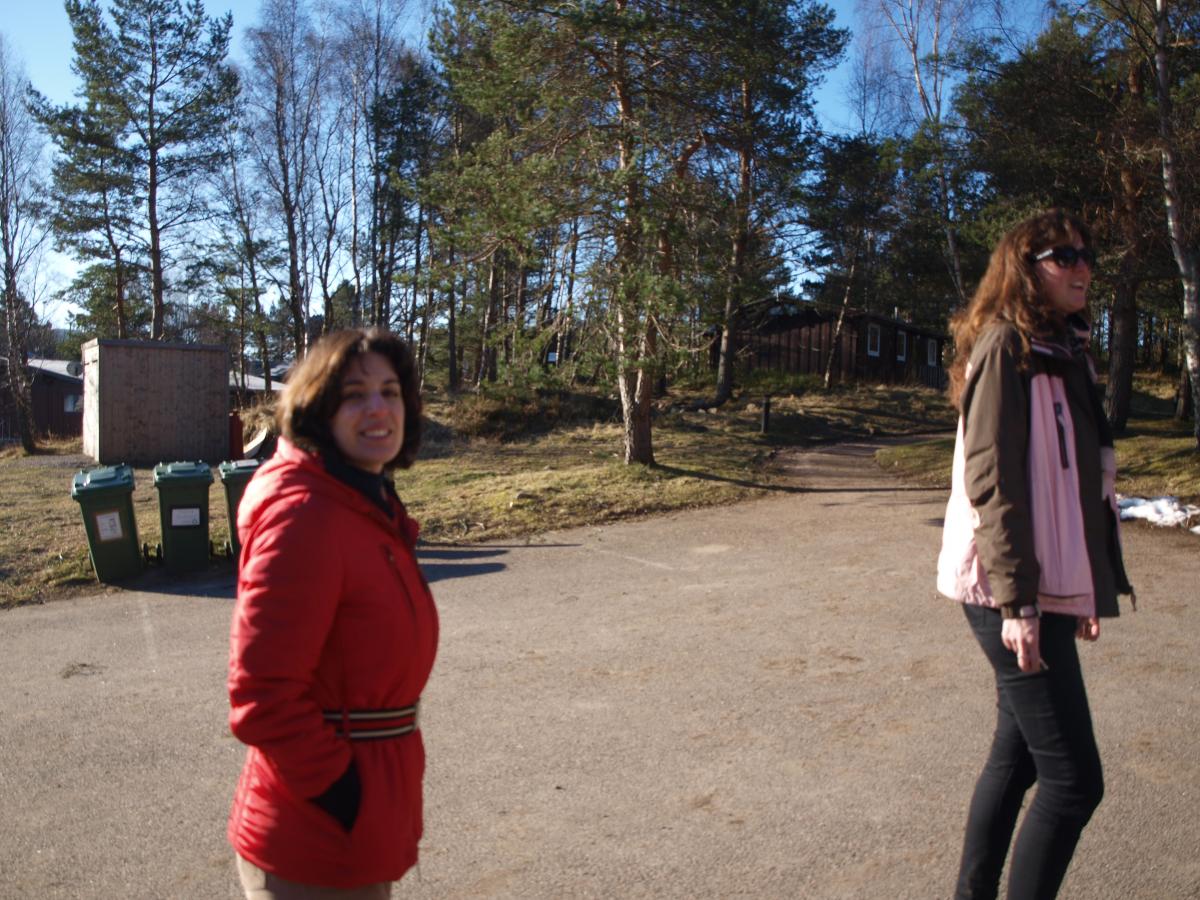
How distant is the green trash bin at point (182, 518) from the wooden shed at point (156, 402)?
1293 centimetres

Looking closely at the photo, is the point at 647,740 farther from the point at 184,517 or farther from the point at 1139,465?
the point at 1139,465

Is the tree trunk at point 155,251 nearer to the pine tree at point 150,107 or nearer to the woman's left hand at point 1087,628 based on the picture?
the pine tree at point 150,107

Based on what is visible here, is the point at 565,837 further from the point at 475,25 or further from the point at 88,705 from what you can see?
the point at 475,25

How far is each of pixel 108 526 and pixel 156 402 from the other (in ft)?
44.4

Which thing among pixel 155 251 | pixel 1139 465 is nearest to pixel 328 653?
pixel 1139 465

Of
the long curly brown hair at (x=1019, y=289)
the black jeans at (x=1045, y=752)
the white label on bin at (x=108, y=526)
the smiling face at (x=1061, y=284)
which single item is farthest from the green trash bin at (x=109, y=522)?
the smiling face at (x=1061, y=284)

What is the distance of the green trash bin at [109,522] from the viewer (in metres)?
8.64

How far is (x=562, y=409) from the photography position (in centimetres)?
2283

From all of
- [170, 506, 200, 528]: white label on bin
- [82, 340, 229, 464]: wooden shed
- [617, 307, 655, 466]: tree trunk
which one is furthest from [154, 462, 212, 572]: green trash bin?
[82, 340, 229, 464]: wooden shed

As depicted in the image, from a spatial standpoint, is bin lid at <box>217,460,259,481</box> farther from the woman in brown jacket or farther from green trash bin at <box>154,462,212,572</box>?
the woman in brown jacket

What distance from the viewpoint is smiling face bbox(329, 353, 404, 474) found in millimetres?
2039

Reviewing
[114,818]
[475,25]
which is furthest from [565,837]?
[475,25]

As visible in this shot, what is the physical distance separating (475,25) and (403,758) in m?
14.1

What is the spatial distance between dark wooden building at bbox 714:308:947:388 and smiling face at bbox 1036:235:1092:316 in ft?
108
